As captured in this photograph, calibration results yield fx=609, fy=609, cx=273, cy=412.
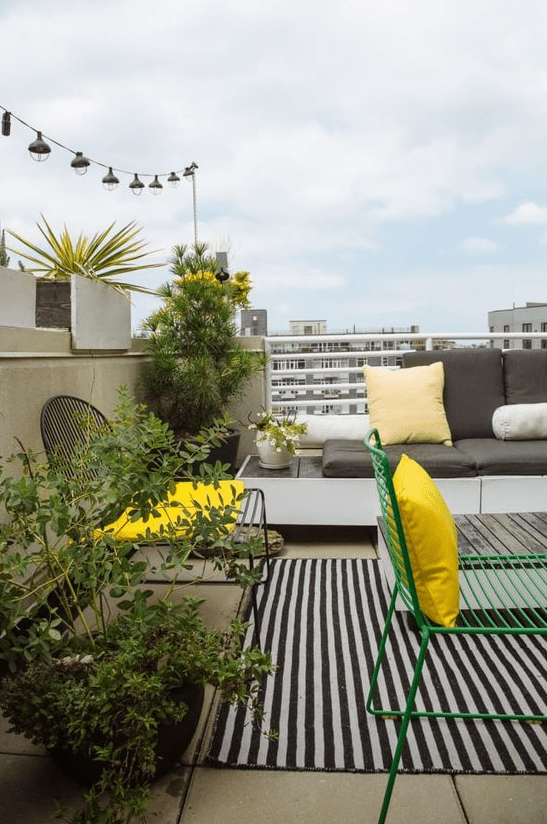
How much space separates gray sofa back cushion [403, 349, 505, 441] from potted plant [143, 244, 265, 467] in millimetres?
1151

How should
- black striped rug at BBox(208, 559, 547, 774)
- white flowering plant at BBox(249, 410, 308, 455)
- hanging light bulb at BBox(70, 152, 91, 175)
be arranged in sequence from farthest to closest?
1. hanging light bulb at BBox(70, 152, 91, 175)
2. white flowering plant at BBox(249, 410, 308, 455)
3. black striped rug at BBox(208, 559, 547, 774)

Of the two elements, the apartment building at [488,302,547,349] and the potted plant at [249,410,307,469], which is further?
the apartment building at [488,302,547,349]

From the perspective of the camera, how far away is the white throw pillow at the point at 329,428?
3.75 metres

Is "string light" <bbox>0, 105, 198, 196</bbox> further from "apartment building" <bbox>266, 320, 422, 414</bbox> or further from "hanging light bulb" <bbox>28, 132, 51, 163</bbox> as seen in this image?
"apartment building" <bbox>266, 320, 422, 414</bbox>

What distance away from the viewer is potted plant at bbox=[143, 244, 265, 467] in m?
3.62

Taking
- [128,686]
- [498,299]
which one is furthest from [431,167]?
[128,686]

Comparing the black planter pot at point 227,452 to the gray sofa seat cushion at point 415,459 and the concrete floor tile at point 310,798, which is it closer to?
the gray sofa seat cushion at point 415,459

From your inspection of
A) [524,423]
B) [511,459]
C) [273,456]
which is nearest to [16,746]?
[273,456]

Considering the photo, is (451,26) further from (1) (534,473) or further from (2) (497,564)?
(2) (497,564)

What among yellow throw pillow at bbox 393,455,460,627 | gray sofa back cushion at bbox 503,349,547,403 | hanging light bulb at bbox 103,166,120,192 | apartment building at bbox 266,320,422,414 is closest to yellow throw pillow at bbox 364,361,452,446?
gray sofa back cushion at bbox 503,349,547,403

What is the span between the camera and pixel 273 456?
3389mm

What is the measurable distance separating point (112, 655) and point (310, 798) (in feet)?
1.88

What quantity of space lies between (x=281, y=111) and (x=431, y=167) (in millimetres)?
1346

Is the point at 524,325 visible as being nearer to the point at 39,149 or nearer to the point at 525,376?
the point at 525,376
